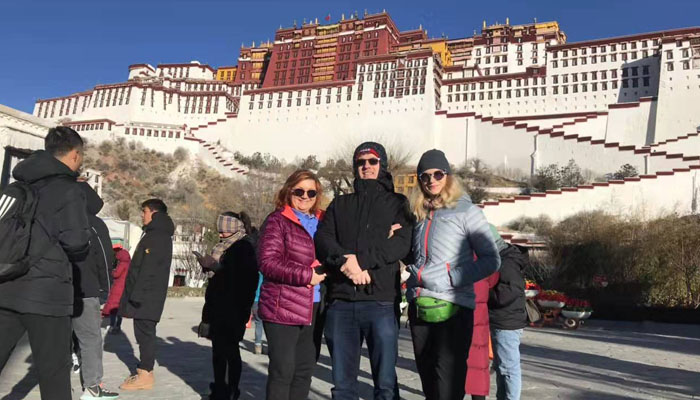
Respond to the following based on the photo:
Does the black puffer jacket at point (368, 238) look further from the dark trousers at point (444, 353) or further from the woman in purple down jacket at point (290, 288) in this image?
the dark trousers at point (444, 353)

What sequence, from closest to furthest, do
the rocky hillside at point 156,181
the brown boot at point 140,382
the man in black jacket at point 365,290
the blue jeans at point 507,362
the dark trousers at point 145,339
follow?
the man in black jacket at point 365,290
the blue jeans at point 507,362
the brown boot at point 140,382
the dark trousers at point 145,339
the rocky hillside at point 156,181

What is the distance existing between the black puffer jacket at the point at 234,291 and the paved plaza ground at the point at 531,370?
2.16 feet

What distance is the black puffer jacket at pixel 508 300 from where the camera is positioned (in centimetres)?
374

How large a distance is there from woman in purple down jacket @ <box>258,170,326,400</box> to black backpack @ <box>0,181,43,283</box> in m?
1.18

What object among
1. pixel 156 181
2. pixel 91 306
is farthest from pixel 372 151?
pixel 156 181

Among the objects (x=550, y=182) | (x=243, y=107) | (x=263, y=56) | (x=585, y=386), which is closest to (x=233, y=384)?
(x=585, y=386)

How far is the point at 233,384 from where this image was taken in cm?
398

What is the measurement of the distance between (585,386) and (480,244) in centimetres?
280

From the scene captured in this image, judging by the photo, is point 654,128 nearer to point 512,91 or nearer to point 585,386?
point 512,91

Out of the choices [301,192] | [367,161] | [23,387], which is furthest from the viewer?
[23,387]

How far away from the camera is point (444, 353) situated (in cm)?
282

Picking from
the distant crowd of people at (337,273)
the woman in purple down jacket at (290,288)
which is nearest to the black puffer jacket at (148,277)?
the distant crowd of people at (337,273)

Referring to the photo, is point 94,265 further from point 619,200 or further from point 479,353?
point 619,200

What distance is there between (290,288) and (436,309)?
0.82 metres
